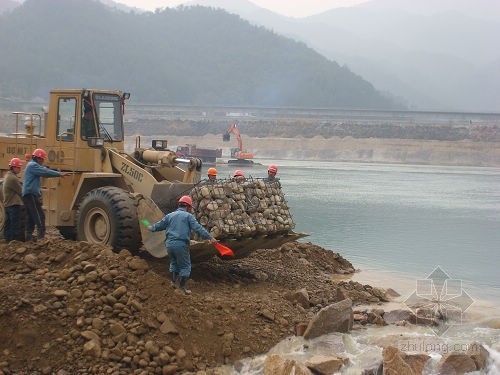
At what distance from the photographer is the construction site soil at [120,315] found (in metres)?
8.20

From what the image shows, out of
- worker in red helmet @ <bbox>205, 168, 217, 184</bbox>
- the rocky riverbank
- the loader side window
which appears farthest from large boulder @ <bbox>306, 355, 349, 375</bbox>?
the loader side window

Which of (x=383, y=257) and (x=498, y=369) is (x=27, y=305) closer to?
(x=498, y=369)

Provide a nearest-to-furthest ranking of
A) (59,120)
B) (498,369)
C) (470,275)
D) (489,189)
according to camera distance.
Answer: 1. (498,369)
2. (59,120)
3. (470,275)
4. (489,189)

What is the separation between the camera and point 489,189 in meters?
47.3

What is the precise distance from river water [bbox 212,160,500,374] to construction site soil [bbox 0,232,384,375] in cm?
47

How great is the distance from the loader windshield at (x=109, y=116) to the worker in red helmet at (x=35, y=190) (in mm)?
1261

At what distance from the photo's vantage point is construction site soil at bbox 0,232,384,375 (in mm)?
8203

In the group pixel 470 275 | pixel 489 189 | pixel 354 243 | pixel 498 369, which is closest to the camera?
pixel 498 369

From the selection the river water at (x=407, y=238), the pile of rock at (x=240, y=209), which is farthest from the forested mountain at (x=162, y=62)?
the pile of rock at (x=240, y=209)

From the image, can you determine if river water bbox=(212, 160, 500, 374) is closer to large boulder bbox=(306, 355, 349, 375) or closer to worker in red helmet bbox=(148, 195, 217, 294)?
large boulder bbox=(306, 355, 349, 375)

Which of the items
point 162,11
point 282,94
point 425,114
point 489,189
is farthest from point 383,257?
point 162,11

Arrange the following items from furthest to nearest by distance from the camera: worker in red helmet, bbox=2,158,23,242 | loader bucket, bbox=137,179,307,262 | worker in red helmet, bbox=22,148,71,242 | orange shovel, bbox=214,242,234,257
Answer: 1. worker in red helmet, bbox=2,158,23,242
2. worker in red helmet, bbox=22,148,71,242
3. loader bucket, bbox=137,179,307,262
4. orange shovel, bbox=214,242,234,257

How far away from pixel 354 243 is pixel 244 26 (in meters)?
162

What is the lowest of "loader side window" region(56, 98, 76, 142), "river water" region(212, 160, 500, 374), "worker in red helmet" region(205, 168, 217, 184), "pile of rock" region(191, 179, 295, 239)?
"river water" region(212, 160, 500, 374)
